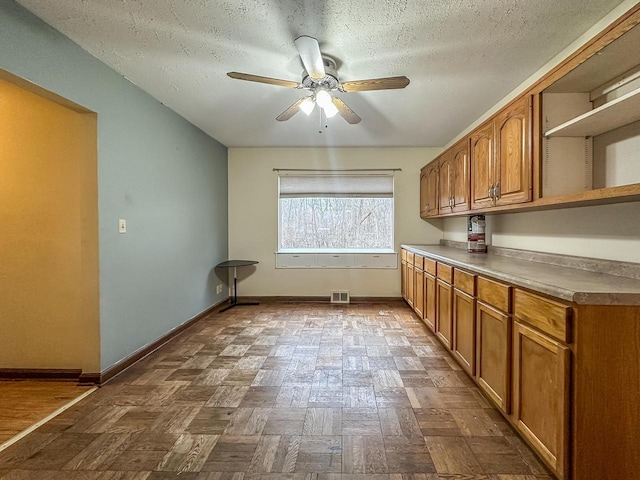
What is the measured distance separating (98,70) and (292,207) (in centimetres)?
304

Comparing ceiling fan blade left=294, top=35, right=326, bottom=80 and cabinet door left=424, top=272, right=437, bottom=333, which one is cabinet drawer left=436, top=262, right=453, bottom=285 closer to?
cabinet door left=424, top=272, right=437, bottom=333

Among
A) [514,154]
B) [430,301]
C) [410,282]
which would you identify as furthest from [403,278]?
[514,154]

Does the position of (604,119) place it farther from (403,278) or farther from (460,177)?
(403,278)

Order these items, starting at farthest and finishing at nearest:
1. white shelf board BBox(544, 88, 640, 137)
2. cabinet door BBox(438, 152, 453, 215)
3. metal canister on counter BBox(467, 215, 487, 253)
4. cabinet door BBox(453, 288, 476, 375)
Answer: cabinet door BBox(438, 152, 453, 215)
metal canister on counter BBox(467, 215, 487, 253)
cabinet door BBox(453, 288, 476, 375)
white shelf board BBox(544, 88, 640, 137)

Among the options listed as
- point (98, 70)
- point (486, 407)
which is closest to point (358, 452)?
point (486, 407)

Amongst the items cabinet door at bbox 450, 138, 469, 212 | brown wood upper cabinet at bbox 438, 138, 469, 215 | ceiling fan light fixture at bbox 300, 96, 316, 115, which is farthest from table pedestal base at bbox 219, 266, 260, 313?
cabinet door at bbox 450, 138, 469, 212

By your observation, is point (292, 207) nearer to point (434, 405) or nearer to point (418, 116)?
point (418, 116)

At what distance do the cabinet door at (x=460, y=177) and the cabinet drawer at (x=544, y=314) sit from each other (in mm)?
1657

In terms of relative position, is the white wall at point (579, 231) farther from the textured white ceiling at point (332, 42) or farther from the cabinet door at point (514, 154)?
the textured white ceiling at point (332, 42)

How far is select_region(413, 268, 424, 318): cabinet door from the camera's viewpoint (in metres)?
3.66

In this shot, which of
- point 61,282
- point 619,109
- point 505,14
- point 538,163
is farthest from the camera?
point 61,282

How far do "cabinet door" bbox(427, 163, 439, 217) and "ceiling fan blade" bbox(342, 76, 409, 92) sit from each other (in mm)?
2073

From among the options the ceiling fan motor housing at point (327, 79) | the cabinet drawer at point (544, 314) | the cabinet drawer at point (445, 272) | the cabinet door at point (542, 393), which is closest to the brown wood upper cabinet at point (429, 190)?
the cabinet drawer at point (445, 272)

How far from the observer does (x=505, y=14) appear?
5.95 ft
